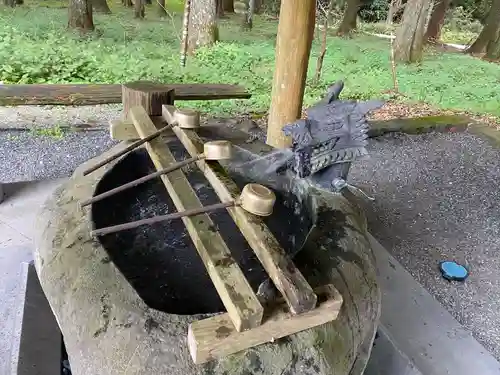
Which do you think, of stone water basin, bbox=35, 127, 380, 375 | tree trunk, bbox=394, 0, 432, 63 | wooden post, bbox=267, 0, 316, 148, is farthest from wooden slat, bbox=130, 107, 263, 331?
tree trunk, bbox=394, 0, 432, 63

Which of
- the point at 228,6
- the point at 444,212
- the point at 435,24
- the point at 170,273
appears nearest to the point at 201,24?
the point at 444,212

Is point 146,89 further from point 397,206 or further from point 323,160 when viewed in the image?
point 397,206

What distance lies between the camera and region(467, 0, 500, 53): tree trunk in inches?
443

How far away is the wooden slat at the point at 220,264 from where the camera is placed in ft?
3.52

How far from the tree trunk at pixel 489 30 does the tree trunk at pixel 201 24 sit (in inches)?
268

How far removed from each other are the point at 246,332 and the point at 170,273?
0.72 meters

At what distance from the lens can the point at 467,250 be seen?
373 cm

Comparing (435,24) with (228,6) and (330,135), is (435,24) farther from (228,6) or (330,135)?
(330,135)

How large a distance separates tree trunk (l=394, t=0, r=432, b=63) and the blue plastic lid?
7455 millimetres

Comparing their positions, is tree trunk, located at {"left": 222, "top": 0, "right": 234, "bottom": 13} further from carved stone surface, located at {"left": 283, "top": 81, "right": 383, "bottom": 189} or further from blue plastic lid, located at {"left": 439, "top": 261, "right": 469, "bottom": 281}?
carved stone surface, located at {"left": 283, "top": 81, "right": 383, "bottom": 189}

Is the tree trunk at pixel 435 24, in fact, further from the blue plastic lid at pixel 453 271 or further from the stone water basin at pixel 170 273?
the stone water basin at pixel 170 273

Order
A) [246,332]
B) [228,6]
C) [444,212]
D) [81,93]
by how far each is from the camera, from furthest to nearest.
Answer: [228,6] → [81,93] → [444,212] → [246,332]

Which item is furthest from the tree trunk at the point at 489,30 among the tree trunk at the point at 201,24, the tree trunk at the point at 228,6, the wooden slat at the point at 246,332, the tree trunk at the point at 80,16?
the wooden slat at the point at 246,332

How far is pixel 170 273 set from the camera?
1749mm
